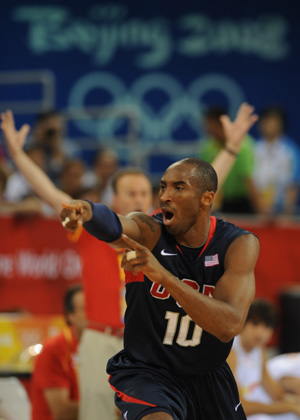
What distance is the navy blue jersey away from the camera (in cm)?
405

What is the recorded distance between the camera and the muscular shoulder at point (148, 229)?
13.2 feet

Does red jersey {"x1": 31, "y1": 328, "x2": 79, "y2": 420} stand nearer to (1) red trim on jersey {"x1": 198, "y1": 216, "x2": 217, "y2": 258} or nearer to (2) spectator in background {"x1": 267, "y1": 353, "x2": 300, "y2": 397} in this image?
(2) spectator in background {"x1": 267, "y1": 353, "x2": 300, "y2": 397}

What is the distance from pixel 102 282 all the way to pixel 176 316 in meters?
1.65

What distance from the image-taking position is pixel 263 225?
869cm

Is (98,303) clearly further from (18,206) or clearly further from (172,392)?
(18,206)

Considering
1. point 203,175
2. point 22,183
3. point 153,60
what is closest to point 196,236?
point 203,175

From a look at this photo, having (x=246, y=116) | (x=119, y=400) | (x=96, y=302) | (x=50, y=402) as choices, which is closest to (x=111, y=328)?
(x=96, y=302)

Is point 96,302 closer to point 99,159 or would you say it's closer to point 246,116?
point 246,116

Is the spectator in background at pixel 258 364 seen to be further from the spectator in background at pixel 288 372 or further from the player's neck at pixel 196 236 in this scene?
the player's neck at pixel 196 236

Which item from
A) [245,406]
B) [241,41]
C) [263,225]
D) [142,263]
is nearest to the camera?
[142,263]

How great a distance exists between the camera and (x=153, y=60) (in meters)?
14.8

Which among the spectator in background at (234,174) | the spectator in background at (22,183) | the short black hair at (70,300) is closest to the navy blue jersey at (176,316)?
the short black hair at (70,300)

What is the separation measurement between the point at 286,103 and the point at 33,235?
7423mm

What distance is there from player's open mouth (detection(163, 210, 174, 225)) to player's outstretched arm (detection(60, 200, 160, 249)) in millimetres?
93
